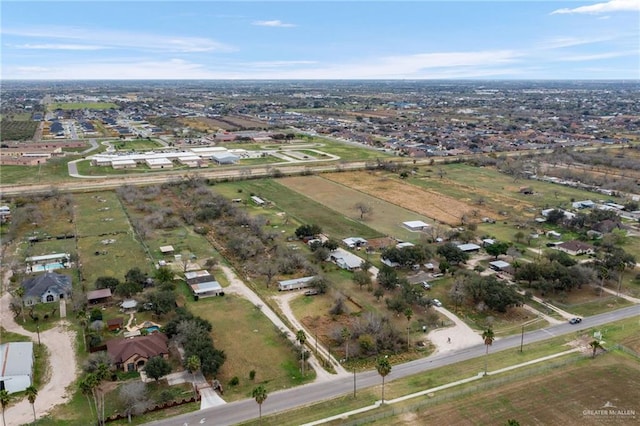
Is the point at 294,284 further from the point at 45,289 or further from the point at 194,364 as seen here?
the point at 45,289

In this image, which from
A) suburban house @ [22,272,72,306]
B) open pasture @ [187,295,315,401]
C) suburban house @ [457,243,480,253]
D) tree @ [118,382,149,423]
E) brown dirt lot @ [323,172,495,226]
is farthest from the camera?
brown dirt lot @ [323,172,495,226]

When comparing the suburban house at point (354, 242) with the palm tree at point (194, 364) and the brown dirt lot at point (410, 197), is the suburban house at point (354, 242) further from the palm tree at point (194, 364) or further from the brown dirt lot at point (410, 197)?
the palm tree at point (194, 364)

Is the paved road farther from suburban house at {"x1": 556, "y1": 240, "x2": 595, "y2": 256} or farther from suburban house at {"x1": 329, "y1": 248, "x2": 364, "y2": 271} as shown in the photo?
suburban house at {"x1": 329, "y1": 248, "x2": 364, "y2": 271}

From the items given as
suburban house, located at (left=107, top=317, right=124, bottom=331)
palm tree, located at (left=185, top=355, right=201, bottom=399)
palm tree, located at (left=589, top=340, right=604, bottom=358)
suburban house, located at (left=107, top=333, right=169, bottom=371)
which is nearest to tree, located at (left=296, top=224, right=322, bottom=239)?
suburban house, located at (left=107, top=317, right=124, bottom=331)

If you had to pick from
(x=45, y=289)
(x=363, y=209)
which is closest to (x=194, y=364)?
(x=45, y=289)

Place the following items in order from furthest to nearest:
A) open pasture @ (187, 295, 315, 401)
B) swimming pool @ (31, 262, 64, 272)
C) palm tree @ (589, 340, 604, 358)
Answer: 1. swimming pool @ (31, 262, 64, 272)
2. palm tree @ (589, 340, 604, 358)
3. open pasture @ (187, 295, 315, 401)

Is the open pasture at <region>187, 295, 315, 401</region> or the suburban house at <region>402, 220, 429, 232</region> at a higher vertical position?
the suburban house at <region>402, 220, 429, 232</region>
